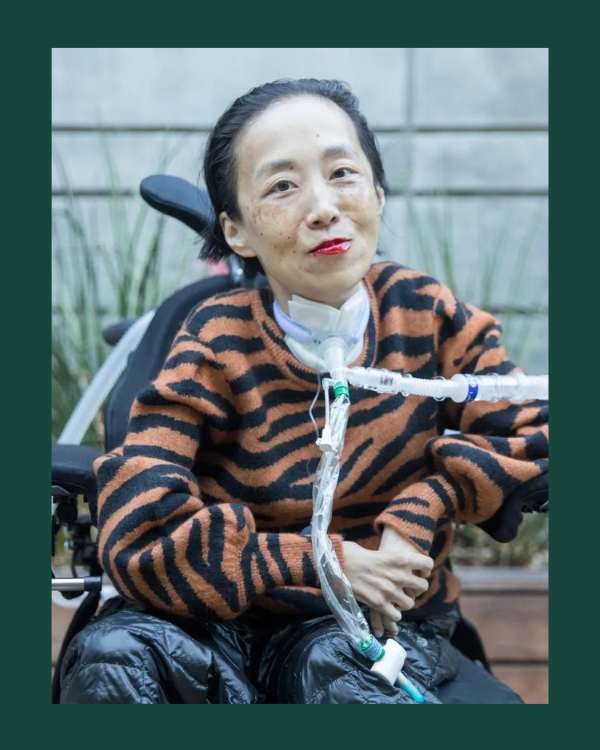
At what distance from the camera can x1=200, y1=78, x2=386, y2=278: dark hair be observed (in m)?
1.54

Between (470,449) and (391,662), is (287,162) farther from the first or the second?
(391,662)

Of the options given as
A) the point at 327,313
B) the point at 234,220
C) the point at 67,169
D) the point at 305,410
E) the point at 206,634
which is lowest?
the point at 206,634

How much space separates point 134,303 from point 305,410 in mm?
1212

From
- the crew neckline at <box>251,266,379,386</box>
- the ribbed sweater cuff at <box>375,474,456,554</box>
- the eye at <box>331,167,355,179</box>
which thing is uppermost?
the eye at <box>331,167,355,179</box>

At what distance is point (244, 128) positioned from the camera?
5.05ft

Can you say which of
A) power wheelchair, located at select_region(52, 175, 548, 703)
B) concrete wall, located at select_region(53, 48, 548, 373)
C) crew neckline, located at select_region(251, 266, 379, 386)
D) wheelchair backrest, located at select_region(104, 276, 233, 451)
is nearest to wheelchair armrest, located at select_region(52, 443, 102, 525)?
power wheelchair, located at select_region(52, 175, 548, 703)

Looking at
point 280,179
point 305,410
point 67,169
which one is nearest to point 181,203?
point 280,179

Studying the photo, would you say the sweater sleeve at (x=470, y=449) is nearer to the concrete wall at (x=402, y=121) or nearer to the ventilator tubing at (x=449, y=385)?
the ventilator tubing at (x=449, y=385)

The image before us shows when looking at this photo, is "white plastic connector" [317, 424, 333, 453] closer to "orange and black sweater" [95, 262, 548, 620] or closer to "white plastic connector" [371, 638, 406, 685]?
"orange and black sweater" [95, 262, 548, 620]

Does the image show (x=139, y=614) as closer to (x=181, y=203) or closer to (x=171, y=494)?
(x=171, y=494)

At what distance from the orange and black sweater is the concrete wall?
4.58ft

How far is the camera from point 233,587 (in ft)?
4.56

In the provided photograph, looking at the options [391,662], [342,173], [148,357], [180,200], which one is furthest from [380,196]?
[391,662]

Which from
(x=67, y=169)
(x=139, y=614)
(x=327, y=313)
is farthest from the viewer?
(x=67, y=169)
